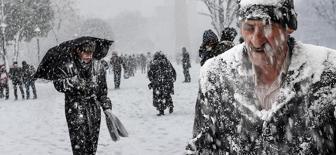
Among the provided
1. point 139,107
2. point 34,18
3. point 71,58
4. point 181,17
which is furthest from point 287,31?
point 181,17

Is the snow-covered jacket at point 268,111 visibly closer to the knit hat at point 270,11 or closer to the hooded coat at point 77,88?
the knit hat at point 270,11

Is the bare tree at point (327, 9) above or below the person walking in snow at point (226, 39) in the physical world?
above

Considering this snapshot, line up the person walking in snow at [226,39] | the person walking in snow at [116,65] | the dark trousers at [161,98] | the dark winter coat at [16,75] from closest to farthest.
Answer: the person walking in snow at [226,39] < the dark trousers at [161,98] < the dark winter coat at [16,75] < the person walking in snow at [116,65]

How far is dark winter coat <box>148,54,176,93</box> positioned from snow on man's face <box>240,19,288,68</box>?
39.8ft

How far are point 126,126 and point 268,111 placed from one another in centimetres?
1051

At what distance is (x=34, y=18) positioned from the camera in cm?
4141

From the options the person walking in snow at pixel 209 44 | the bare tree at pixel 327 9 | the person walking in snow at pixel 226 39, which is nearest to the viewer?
the person walking in snow at pixel 226 39

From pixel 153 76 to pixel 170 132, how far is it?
3.36 m

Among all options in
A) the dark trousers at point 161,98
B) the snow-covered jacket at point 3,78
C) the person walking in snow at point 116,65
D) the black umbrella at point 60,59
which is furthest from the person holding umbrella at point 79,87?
the person walking in snow at point 116,65

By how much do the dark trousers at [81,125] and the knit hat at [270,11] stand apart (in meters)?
4.31

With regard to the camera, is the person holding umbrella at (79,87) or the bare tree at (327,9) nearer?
the person holding umbrella at (79,87)

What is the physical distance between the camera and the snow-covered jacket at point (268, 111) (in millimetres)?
1550

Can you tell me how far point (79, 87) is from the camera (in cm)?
574

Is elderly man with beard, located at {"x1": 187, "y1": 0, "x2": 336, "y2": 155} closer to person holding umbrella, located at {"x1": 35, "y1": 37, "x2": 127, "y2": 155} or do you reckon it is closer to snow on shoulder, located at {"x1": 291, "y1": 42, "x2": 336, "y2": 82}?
snow on shoulder, located at {"x1": 291, "y1": 42, "x2": 336, "y2": 82}
